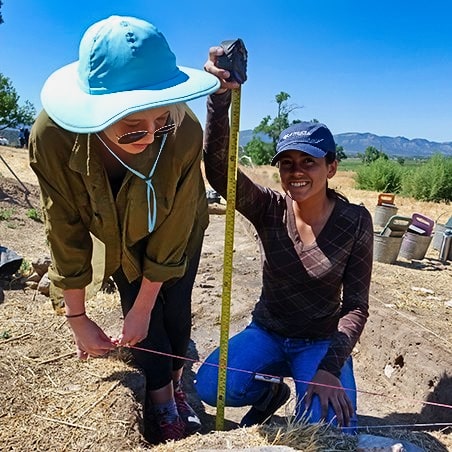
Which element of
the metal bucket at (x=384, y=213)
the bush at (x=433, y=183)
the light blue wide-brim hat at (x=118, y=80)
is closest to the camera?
the light blue wide-brim hat at (x=118, y=80)

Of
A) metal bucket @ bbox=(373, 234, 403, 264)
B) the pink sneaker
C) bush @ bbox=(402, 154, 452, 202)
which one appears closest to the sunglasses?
the pink sneaker

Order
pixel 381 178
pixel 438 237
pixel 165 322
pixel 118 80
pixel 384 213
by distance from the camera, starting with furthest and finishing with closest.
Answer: pixel 381 178 < pixel 384 213 < pixel 438 237 < pixel 165 322 < pixel 118 80

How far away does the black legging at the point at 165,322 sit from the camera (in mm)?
2508

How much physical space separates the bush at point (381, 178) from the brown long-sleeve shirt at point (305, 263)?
76.7 ft

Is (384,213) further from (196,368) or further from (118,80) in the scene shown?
(118,80)

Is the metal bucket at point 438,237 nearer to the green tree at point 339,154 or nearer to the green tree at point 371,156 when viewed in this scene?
the green tree at point 339,154

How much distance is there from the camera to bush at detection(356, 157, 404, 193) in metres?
25.5

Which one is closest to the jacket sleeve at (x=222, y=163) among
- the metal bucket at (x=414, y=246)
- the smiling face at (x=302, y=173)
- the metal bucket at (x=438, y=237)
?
the smiling face at (x=302, y=173)

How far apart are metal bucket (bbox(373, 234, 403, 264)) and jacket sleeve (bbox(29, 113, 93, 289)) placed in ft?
22.6

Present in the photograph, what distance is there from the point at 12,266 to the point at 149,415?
12.5 ft

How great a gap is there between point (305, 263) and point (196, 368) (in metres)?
1.54

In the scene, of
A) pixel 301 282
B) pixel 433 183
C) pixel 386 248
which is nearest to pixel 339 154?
pixel 386 248

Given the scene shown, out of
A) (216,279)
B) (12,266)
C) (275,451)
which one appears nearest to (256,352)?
(275,451)

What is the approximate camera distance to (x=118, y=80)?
1551 millimetres
